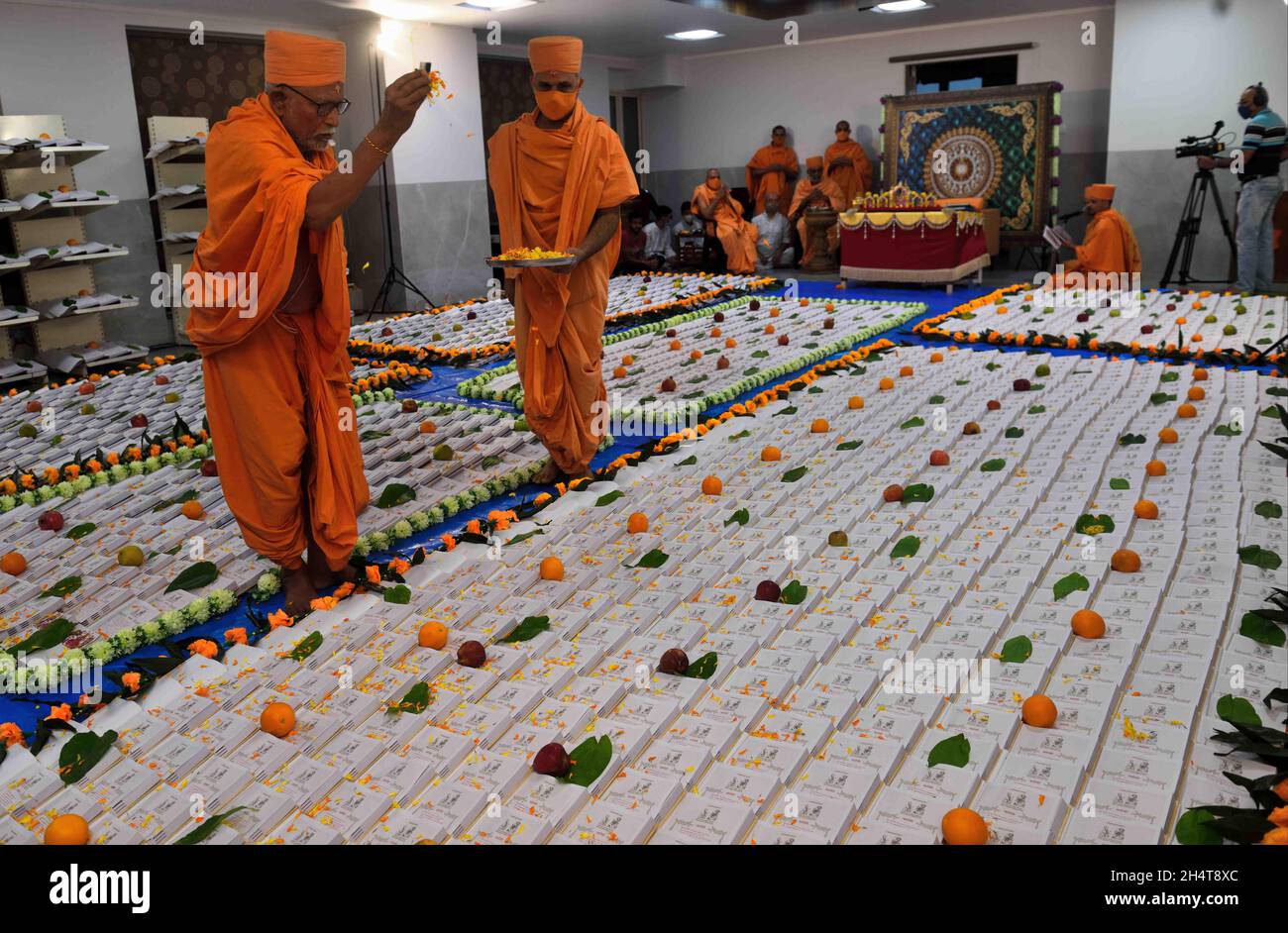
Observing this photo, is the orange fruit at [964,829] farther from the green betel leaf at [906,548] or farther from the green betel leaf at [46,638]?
the green betel leaf at [46,638]

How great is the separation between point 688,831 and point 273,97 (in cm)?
233

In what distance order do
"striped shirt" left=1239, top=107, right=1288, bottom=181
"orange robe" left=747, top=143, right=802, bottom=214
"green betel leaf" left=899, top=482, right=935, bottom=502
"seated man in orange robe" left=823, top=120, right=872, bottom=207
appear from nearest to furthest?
1. "green betel leaf" left=899, top=482, right=935, bottom=502
2. "striped shirt" left=1239, top=107, right=1288, bottom=181
3. "seated man in orange robe" left=823, top=120, right=872, bottom=207
4. "orange robe" left=747, top=143, right=802, bottom=214

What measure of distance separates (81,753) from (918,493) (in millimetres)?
2772

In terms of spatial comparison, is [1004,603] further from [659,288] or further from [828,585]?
[659,288]

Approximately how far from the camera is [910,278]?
990 centimetres

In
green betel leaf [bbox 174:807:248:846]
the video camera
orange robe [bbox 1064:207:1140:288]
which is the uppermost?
the video camera

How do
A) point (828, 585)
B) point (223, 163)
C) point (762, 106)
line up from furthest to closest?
point (762, 106)
point (828, 585)
point (223, 163)

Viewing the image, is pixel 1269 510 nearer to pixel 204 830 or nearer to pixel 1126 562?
pixel 1126 562

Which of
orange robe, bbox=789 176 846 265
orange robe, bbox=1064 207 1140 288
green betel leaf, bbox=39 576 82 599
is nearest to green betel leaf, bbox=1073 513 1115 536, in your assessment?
green betel leaf, bbox=39 576 82 599

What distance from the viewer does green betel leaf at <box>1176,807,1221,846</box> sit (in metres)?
1.81

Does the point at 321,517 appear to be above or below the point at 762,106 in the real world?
below

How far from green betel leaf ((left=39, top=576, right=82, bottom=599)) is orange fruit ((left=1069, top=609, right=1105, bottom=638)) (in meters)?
2.78

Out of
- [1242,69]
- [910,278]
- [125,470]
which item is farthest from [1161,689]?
[1242,69]

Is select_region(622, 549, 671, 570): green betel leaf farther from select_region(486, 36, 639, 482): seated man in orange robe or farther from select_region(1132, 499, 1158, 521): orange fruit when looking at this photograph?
select_region(1132, 499, 1158, 521): orange fruit
